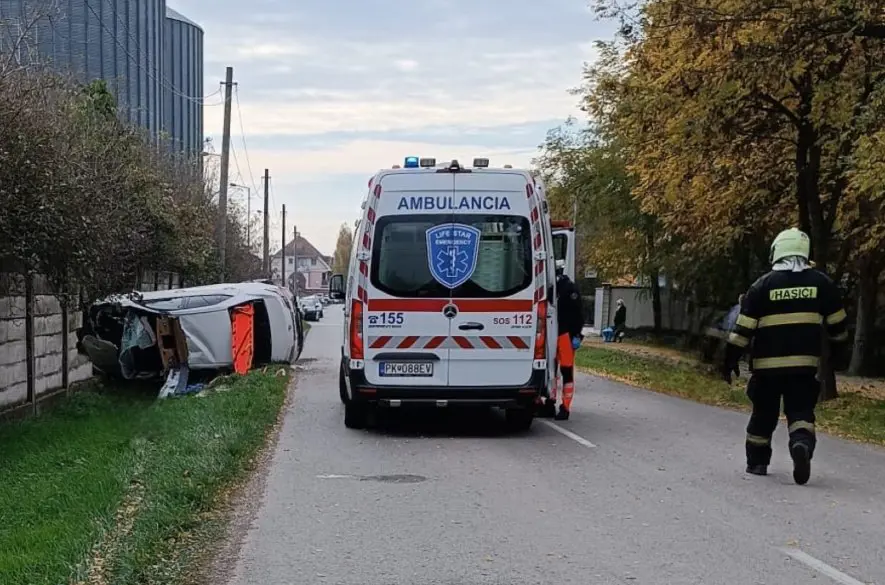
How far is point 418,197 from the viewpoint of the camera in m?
10.8

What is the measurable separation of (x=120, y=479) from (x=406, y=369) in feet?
10.4

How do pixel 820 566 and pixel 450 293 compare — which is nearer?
pixel 820 566

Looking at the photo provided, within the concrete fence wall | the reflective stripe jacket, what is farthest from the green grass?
the reflective stripe jacket

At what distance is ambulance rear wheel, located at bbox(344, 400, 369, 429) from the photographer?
37.7 feet

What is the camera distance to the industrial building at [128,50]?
13034mm

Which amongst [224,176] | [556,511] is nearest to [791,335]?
[556,511]

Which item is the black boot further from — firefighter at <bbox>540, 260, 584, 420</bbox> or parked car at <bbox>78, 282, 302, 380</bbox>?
parked car at <bbox>78, 282, 302, 380</bbox>

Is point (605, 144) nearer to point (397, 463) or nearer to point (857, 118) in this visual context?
point (857, 118)

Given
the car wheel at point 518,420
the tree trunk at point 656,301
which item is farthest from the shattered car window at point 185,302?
the tree trunk at point 656,301

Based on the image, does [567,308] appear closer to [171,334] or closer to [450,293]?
[450,293]

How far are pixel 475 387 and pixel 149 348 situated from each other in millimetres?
9952

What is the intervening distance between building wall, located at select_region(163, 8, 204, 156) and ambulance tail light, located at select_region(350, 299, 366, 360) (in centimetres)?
2687

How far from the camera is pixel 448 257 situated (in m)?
10.8

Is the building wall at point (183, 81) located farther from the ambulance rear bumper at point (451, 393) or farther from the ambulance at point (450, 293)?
the ambulance rear bumper at point (451, 393)
